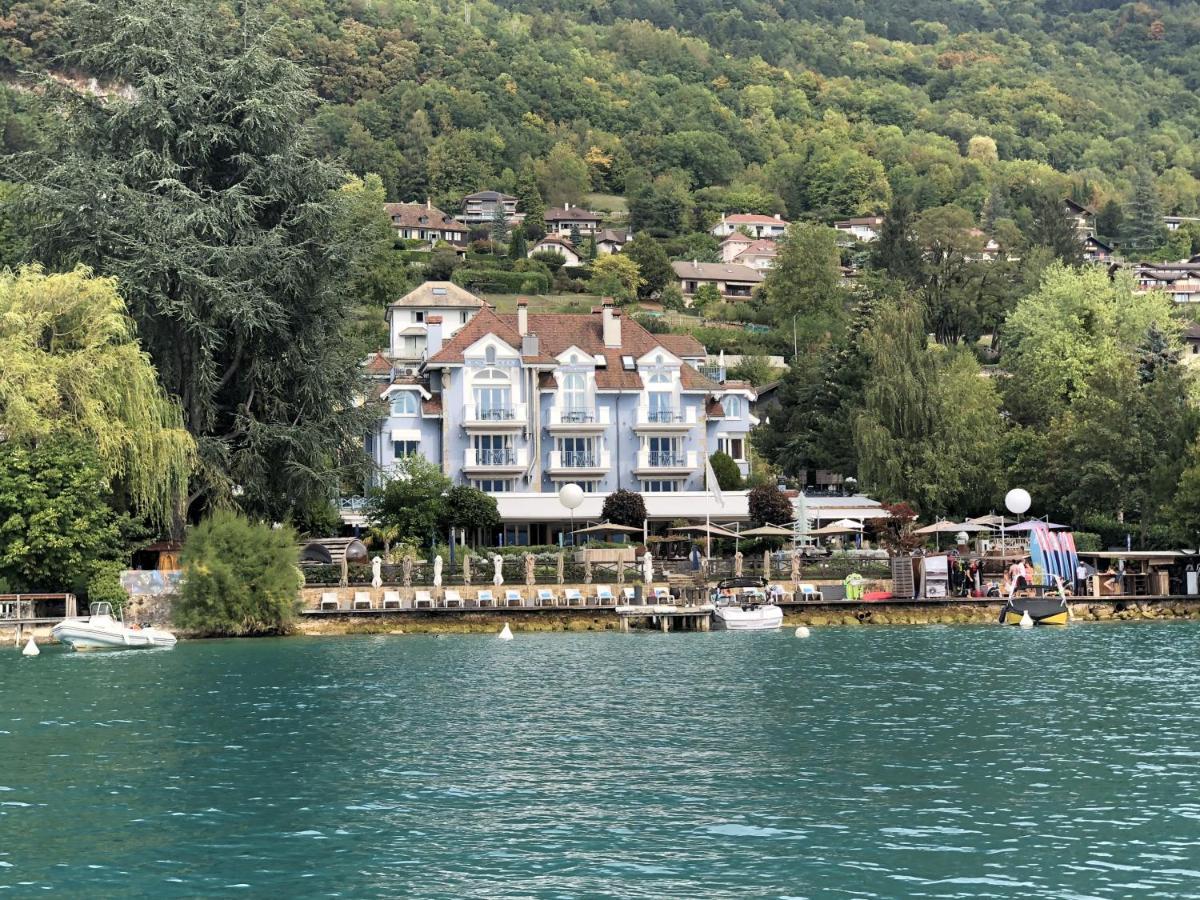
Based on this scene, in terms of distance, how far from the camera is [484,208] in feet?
650

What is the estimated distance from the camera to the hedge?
152000mm

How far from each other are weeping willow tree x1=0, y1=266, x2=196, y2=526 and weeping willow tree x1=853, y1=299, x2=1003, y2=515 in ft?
105

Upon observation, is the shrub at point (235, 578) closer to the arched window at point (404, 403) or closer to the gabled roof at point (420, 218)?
the arched window at point (404, 403)

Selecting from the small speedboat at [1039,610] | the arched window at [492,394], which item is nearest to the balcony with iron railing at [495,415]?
the arched window at [492,394]

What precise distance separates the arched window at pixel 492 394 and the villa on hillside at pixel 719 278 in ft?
290

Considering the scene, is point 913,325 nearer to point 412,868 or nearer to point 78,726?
point 78,726

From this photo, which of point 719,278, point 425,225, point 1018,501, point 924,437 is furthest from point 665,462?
point 425,225

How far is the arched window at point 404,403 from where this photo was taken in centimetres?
7294

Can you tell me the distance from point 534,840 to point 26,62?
183m

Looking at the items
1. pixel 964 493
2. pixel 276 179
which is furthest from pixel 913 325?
pixel 276 179

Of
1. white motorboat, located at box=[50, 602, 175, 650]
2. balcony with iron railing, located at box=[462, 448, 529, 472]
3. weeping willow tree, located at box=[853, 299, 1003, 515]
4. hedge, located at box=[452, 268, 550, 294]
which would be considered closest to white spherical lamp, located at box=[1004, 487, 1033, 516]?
weeping willow tree, located at box=[853, 299, 1003, 515]

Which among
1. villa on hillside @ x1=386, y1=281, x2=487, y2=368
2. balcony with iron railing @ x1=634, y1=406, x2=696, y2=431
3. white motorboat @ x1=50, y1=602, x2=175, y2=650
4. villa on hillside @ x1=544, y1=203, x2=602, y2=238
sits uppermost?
villa on hillside @ x1=544, y1=203, x2=602, y2=238

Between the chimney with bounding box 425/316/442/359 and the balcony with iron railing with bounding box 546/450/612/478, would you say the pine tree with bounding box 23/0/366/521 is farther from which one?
the chimney with bounding box 425/316/442/359

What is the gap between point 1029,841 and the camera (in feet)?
68.7
